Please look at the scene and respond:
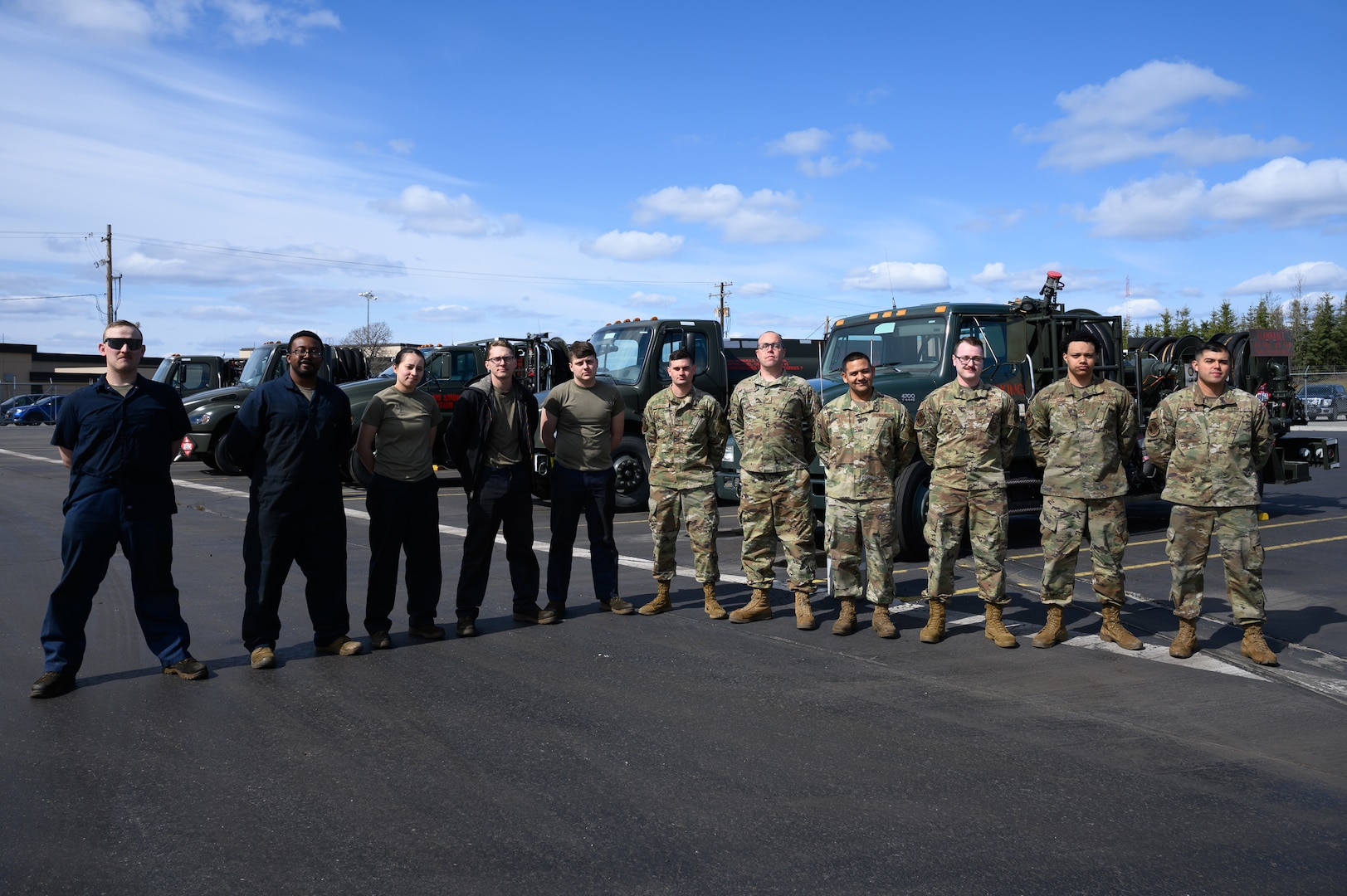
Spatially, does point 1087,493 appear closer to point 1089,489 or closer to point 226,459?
point 1089,489

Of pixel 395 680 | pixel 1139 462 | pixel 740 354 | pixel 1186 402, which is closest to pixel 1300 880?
pixel 1186 402

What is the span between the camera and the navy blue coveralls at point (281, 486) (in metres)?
6.07

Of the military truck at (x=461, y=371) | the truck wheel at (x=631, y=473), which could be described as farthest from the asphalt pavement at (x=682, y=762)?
the military truck at (x=461, y=371)

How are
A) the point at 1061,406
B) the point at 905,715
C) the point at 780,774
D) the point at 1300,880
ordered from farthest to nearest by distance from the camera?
the point at 1061,406, the point at 905,715, the point at 780,774, the point at 1300,880

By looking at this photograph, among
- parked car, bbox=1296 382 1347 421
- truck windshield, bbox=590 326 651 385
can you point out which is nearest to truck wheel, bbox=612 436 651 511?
truck windshield, bbox=590 326 651 385

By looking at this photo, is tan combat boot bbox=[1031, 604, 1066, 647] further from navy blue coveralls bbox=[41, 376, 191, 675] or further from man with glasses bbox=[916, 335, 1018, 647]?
navy blue coveralls bbox=[41, 376, 191, 675]

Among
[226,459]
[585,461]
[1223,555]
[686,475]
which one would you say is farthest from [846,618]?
[226,459]

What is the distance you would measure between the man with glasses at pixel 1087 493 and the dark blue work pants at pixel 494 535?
3383 mm

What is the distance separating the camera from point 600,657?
631 cm

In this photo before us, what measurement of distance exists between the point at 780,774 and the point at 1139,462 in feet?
26.8

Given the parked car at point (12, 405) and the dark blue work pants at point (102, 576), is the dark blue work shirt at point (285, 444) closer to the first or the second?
the dark blue work pants at point (102, 576)

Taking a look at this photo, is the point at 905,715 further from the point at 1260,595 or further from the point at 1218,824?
the point at 1260,595

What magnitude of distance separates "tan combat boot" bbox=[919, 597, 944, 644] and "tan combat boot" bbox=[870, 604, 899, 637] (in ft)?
0.65

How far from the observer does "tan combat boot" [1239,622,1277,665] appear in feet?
20.0
